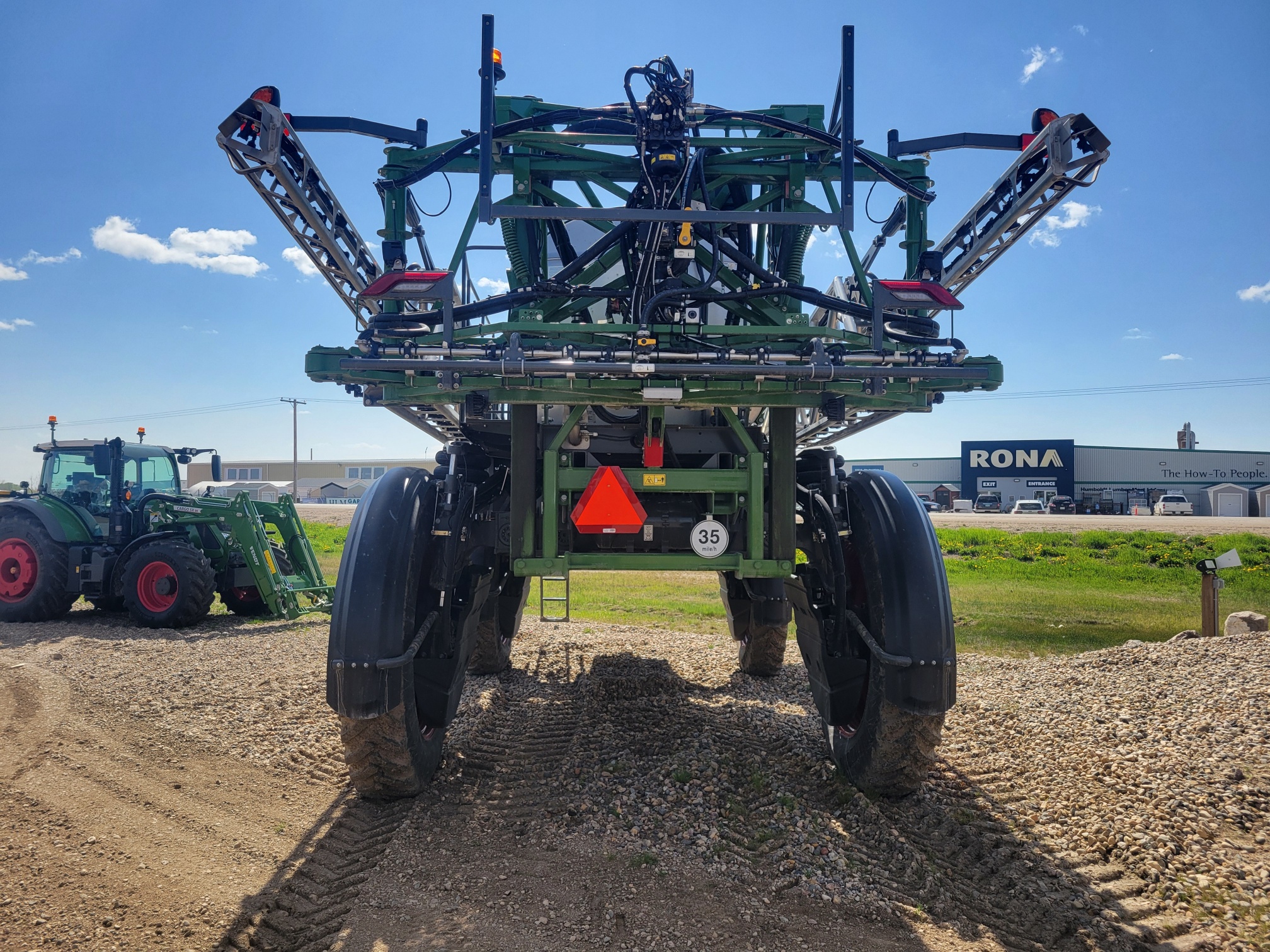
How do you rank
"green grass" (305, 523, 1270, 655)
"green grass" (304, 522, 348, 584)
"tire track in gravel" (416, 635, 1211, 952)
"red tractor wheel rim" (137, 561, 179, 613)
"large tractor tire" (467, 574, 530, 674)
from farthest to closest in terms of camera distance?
1. "green grass" (304, 522, 348, 584)
2. "green grass" (305, 523, 1270, 655)
3. "red tractor wheel rim" (137, 561, 179, 613)
4. "large tractor tire" (467, 574, 530, 674)
5. "tire track in gravel" (416, 635, 1211, 952)

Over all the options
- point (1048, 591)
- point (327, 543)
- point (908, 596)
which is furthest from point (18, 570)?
point (1048, 591)

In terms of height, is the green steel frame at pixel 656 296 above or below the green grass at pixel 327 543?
above

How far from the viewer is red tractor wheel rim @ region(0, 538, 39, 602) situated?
953cm

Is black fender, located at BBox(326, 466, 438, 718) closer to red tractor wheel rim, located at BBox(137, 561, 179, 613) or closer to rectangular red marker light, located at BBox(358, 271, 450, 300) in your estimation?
rectangular red marker light, located at BBox(358, 271, 450, 300)

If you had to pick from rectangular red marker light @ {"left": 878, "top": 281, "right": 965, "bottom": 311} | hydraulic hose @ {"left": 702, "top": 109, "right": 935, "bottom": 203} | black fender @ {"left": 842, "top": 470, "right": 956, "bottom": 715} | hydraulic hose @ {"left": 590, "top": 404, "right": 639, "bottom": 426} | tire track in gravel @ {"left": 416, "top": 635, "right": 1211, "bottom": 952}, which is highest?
hydraulic hose @ {"left": 702, "top": 109, "right": 935, "bottom": 203}

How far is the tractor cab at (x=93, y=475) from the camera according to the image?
1023 centimetres

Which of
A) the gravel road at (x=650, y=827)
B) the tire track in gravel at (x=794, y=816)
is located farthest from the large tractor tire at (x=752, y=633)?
the tire track in gravel at (x=794, y=816)

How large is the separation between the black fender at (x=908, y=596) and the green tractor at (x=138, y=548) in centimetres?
823

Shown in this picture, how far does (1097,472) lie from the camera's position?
4781 centimetres

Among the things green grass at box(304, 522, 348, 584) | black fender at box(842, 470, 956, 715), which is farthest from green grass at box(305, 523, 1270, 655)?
black fender at box(842, 470, 956, 715)

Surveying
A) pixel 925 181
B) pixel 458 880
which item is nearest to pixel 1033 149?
pixel 925 181

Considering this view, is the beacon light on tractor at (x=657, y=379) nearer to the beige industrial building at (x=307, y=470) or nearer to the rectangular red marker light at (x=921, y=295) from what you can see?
the rectangular red marker light at (x=921, y=295)

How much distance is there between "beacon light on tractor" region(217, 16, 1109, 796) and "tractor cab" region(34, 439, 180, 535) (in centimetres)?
781

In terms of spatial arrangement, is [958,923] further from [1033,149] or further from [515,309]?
[1033,149]
